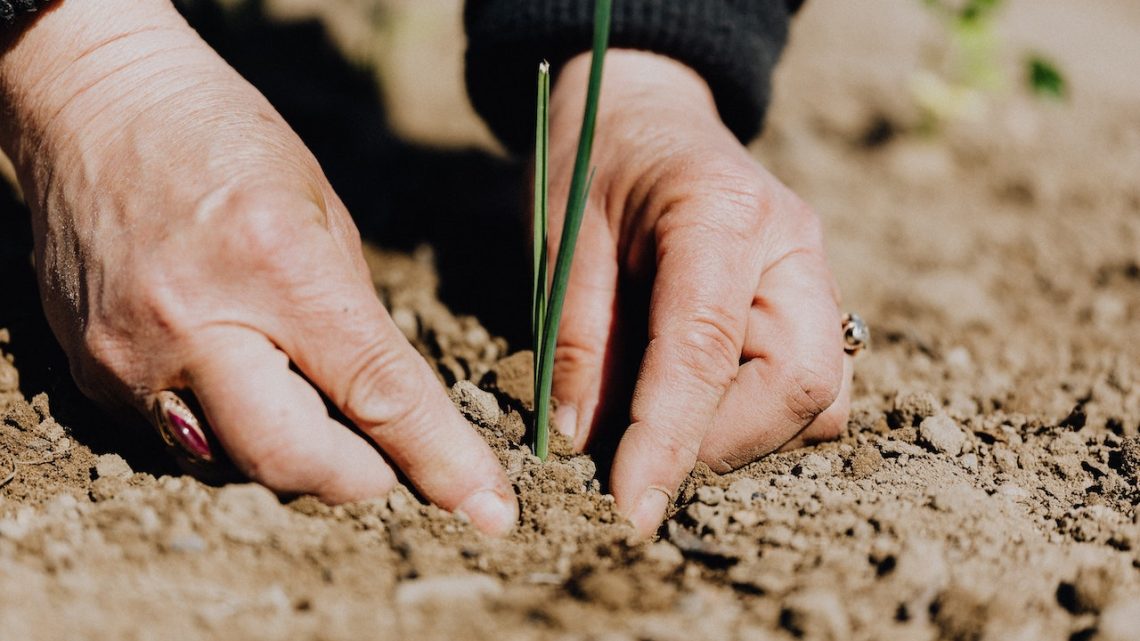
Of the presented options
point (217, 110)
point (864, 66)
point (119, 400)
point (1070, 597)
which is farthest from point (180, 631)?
point (864, 66)

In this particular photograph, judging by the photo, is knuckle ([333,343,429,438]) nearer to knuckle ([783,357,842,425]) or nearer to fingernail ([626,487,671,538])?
fingernail ([626,487,671,538])

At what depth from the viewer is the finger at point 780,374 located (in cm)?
126

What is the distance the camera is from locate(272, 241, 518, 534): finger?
1065mm

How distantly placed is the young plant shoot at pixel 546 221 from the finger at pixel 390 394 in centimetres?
13

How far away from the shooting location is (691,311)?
4.10ft

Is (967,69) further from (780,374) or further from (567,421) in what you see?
(567,421)

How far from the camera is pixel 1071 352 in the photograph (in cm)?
195

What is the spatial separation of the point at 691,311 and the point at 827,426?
0.31 metres

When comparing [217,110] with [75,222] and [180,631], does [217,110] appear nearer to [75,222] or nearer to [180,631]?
[75,222]

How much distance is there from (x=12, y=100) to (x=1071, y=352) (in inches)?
82.8

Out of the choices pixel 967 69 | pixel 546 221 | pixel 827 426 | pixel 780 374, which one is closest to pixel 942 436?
pixel 827 426

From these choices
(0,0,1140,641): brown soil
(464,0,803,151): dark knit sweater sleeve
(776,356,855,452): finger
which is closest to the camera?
(0,0,1140,641): brown soil

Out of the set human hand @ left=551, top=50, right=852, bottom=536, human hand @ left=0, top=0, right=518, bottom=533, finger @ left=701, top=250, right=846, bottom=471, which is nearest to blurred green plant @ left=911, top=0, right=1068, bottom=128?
human hand @ left=551, top=50, right=852, bottom=536

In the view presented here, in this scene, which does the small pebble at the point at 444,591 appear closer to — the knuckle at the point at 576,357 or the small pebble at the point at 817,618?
the small pebble at the point at 817,618
